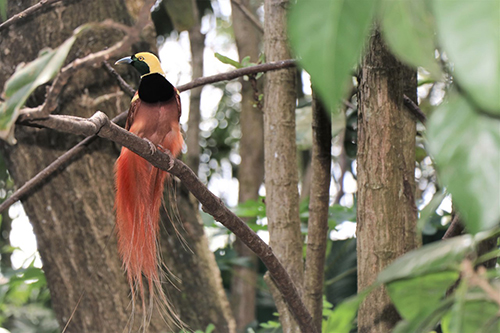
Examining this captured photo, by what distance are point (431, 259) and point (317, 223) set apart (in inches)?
25.6

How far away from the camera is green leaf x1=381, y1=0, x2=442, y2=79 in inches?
10.6

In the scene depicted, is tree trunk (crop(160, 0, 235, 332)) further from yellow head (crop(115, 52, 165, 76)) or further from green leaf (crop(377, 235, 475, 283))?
green leaf (crop(377, 235, 475, 283))

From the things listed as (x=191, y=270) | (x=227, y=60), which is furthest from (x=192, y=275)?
(x=227, y=60)

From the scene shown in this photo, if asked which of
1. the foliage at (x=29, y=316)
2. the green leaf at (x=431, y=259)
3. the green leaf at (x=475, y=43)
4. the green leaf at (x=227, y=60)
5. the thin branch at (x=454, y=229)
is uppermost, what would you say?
the green leaf at (x=227, y=60)

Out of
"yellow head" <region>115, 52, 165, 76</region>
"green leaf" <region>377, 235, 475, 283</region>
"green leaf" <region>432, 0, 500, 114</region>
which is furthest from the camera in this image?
"yellow head" <region>115, 52, 165, 76</region>

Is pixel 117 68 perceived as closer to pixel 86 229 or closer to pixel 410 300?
pixel 86 229

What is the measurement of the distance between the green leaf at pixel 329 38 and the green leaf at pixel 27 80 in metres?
0.14

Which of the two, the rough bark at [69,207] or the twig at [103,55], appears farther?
the rough bark at [69,207]

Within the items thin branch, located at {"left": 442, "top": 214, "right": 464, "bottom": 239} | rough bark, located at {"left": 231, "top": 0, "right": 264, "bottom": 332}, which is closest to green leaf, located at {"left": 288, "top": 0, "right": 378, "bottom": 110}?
thin branch, located at {"left": 442, "top": 214, "right": 464, "bottom": 239}

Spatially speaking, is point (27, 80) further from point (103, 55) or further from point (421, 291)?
point (421, 291)

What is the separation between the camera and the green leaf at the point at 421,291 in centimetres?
40

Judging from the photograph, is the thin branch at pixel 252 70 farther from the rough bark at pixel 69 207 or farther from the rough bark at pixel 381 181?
the rough bark at pixel 69 207

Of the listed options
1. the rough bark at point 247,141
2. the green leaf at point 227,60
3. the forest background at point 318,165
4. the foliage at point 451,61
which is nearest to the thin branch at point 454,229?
the forest background at point 318,165

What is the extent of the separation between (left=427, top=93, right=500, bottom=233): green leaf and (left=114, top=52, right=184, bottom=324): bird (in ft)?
3.09
